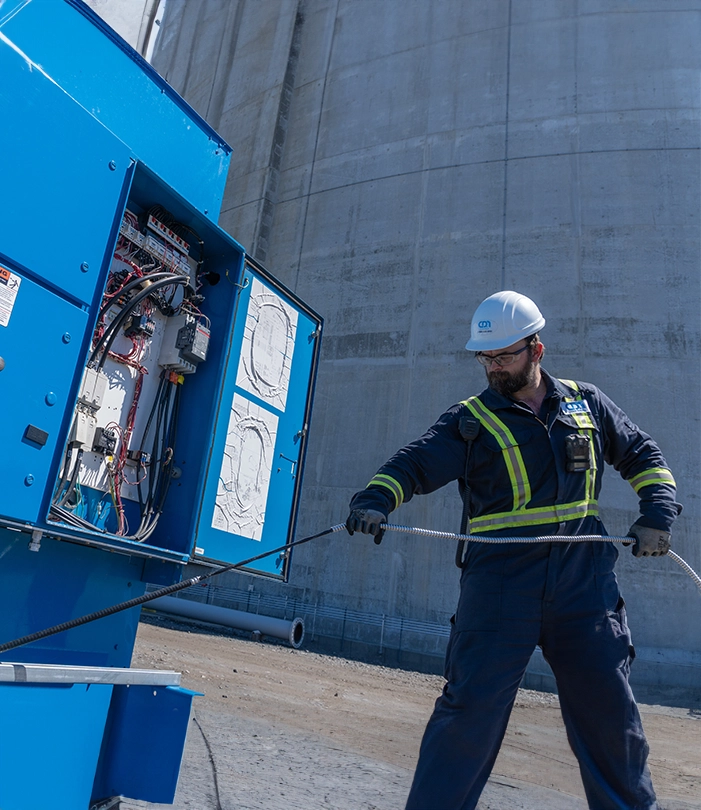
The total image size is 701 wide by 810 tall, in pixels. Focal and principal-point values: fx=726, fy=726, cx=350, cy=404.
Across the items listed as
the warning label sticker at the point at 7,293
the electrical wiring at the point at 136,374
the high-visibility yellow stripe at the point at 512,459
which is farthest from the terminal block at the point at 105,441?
the high-visibility yellow stripe at the point at 512,459

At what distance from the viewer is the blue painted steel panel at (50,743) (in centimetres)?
229

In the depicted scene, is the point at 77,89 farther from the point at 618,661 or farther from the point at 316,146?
the point at 316,146

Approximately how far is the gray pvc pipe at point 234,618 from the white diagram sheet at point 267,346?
6782 millimetres

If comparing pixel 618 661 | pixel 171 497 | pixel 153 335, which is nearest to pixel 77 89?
pixel 153 335

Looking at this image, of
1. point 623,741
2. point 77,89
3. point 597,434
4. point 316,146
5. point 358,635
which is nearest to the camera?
point 623,741

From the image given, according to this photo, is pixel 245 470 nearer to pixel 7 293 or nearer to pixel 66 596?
pixel 66 596

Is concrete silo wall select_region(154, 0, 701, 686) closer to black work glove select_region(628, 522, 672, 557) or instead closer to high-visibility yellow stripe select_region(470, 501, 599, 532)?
black work glove select_region(628, 522, 672, 557)

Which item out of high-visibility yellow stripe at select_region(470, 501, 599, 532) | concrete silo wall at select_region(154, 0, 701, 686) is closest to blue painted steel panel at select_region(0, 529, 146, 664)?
high-visibility yellow stripe at select_region(470, 501, 599, 532)

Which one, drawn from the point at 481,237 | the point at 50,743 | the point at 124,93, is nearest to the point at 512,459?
the point at 50,743

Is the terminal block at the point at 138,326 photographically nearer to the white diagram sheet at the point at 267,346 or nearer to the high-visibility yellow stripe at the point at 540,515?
the white diagram sheet at the point at 267,346

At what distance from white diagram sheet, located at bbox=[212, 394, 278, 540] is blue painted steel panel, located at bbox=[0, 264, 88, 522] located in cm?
105

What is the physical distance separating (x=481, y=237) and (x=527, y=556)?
393 inches

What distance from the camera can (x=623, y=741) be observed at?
90.1 inches

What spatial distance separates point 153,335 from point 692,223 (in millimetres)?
10085
